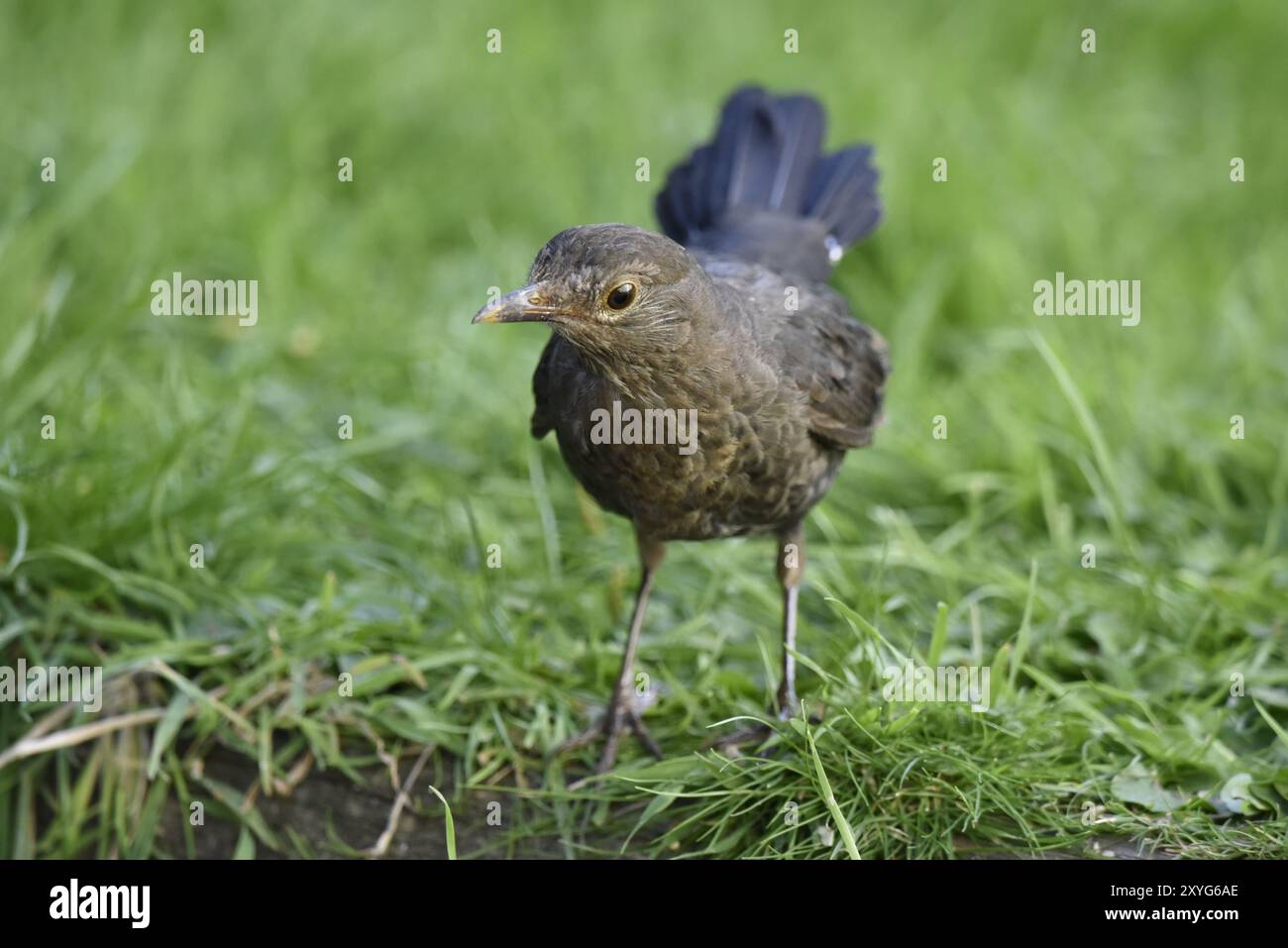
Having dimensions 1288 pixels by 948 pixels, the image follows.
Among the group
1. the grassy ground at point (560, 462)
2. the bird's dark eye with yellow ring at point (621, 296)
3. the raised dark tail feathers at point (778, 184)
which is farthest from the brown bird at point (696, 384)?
the grassy ground at point (560, 462)

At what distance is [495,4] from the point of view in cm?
757

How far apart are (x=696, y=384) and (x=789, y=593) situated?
82cm

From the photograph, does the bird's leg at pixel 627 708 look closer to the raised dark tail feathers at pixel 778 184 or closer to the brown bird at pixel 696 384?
the brown bird at pixel 696 384

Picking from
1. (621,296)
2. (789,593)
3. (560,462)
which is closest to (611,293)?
(621,296)

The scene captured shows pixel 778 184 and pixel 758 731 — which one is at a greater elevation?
pixel 778 184

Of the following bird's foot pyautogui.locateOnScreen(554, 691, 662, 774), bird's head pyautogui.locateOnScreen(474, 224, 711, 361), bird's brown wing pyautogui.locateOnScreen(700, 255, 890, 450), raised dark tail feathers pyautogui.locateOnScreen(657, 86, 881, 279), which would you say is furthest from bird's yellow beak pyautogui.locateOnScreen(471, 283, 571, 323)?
raised dark tail feathers pyautogui.locateOnScreen(657, 86, 881, 279)

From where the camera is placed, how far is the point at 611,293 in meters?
3.25

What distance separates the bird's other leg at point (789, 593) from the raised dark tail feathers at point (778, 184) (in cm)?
91

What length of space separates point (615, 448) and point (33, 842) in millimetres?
1923

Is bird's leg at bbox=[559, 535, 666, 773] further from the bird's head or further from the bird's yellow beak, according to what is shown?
the bird's yellow beak

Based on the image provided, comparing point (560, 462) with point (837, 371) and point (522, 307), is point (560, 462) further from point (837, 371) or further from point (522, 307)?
point (522, 307)

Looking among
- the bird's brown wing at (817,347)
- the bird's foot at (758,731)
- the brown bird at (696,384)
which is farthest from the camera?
the bird's foot at (758,731)

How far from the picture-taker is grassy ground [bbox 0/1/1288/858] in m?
3.73

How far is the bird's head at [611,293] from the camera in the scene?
3.21 meters
